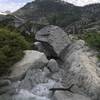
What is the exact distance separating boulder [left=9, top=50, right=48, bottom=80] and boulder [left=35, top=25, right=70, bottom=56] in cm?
241

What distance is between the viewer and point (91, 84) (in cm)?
1283

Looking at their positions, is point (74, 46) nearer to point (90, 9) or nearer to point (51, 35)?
point (51, 35)

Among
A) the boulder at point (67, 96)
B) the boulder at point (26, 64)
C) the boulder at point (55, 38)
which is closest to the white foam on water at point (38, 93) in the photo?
the boulder at point (67, 96)

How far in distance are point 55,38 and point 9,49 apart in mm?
4240

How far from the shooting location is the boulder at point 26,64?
1495 cm

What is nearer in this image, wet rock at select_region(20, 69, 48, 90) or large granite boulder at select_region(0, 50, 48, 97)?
large granite boulder at select_region(0, 50, 48, 97)

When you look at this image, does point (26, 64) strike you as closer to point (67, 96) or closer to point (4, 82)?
point (4, 82)

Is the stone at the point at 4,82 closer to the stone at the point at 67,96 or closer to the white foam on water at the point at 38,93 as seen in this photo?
the white foam on water at the point at 38,93

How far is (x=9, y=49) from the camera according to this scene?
16016 mm

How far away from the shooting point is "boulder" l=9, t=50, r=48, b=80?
49.0 feet

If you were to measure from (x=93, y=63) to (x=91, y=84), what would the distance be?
9.52 ft

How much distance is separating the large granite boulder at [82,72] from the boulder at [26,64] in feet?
5.44

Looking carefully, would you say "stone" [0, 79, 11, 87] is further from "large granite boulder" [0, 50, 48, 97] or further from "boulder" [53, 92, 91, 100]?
"boulder" [53, 92, 91, 100]

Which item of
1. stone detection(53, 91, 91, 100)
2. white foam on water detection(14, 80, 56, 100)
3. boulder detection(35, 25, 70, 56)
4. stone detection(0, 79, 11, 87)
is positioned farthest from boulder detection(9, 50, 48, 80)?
stone detection(53, 91, 91, 100)
